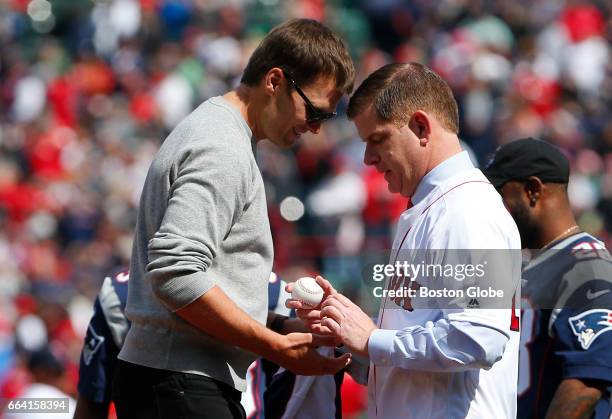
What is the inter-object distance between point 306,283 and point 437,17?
39.5ft

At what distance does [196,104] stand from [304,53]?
35.6 feet

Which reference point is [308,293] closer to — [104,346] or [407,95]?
[407,95]

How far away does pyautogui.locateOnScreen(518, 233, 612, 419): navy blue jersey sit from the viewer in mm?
3885

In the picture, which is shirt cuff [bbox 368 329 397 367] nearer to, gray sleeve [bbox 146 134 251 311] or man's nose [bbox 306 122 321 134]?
gray sleeve [bbox 146 134 251 311]

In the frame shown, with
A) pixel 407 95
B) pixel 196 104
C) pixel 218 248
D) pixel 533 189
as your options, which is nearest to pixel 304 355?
pixel 218 248

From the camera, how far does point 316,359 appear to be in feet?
11.0

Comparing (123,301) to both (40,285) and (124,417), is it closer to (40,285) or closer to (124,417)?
(124,417)

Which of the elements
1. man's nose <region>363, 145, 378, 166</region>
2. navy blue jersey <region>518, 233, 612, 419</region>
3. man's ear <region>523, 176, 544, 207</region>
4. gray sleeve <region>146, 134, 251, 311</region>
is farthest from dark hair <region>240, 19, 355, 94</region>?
navy blue jersey <region>518, 233, 612, 419</region>

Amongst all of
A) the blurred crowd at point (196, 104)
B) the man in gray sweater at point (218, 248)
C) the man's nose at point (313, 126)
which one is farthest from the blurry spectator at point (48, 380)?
the man's nose at point (313, 126)

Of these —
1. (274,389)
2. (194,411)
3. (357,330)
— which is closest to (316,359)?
(357,330)

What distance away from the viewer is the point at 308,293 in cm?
344

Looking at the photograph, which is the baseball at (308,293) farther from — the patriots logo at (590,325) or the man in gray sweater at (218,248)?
the patriots logo at (590,325)

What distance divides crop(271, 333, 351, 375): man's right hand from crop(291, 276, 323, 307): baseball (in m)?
0.12

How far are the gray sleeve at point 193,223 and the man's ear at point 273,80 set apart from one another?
13.6 inches
